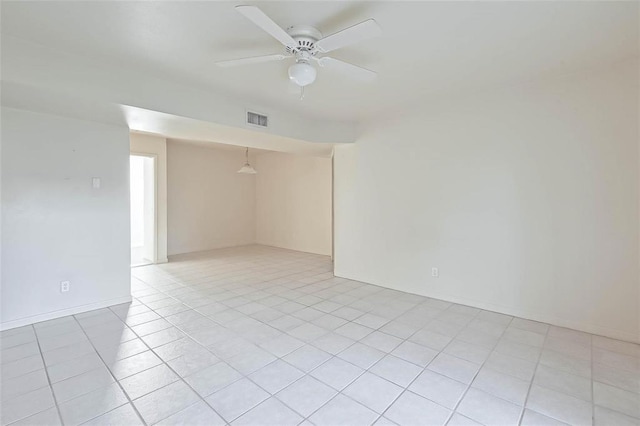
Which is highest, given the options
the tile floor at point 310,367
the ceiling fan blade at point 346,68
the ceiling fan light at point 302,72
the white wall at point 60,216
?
the ceiling fan blade at point 346,68

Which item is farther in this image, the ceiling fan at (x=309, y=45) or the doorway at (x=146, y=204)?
the doorway at (x=146, y=204)

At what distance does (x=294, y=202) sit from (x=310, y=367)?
5.58m

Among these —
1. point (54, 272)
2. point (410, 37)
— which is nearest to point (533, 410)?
point (410, 37)

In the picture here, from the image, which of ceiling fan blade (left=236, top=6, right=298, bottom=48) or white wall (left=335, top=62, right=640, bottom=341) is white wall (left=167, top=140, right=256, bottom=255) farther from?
ceiling fan blade (left=236, top=6, right=298, bottom=48)

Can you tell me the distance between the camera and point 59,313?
3.28m

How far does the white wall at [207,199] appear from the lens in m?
6.91

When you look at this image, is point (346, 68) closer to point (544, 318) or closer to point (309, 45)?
point (309, 45)

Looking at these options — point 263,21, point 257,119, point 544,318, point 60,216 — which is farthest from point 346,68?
point 60,216

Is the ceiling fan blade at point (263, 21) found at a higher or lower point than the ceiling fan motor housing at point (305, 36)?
lower

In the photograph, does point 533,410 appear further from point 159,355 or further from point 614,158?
point 159,355

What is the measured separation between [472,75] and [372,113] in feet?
4.70

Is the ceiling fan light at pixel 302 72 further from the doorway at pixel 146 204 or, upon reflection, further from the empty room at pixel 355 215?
the doorway at pixel 146 204

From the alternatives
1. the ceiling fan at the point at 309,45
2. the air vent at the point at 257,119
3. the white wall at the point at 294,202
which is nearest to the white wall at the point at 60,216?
the air vent at the point at 257,119

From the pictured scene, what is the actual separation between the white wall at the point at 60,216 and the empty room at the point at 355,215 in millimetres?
19
